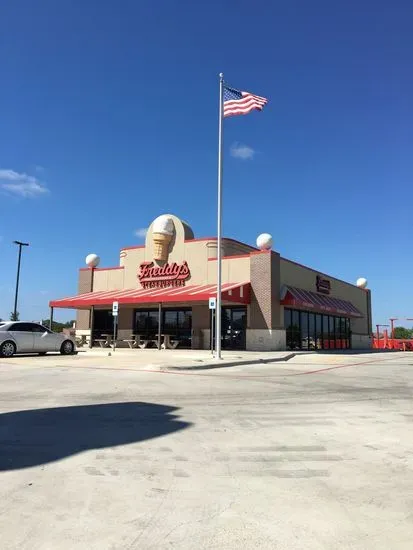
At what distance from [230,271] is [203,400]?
22.3m

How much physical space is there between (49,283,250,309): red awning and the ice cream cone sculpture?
2.38m

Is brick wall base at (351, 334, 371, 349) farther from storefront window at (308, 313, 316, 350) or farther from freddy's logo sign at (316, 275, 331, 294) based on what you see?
storefront window at (308, 313, 316, 350)

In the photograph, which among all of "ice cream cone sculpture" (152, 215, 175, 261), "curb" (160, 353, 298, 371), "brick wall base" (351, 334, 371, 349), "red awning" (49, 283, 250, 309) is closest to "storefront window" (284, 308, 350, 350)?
"brick wall base" (351, 334, 371, 349)

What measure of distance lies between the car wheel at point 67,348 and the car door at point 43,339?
0.53m

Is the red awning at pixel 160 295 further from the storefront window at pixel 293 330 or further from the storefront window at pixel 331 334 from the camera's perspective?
the storefront window at pixel 331 334

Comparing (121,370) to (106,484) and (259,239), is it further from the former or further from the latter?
(259,239)

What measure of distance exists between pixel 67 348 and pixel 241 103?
13.3 meters

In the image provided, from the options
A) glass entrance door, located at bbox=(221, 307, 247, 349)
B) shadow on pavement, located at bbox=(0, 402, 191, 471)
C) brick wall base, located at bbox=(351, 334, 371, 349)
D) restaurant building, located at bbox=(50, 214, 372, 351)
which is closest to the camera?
shadow on pavement, located at bbox=(0, 402, 191, 471)

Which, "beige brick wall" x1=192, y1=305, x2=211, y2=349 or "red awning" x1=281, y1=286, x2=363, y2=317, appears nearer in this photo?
"red awning" x1=281, y1=286, x2=363, y2=317

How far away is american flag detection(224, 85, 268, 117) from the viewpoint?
2316 cm

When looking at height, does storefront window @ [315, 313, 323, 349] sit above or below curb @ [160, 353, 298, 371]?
above

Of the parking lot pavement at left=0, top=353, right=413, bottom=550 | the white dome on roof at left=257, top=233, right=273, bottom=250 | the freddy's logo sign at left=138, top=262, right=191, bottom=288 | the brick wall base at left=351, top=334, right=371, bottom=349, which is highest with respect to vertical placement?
the white dome on roof at left=257, top=233, right=273, bottom=250

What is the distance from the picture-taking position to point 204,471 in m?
5.62

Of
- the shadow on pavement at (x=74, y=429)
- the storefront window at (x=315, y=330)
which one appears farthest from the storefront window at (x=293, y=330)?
the shadow on pavement at (x=74, y=429)
